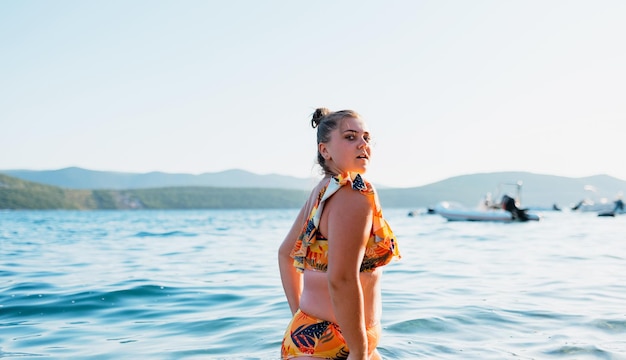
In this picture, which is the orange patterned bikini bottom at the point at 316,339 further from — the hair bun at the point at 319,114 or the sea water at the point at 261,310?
the sea water at the point at 261,310

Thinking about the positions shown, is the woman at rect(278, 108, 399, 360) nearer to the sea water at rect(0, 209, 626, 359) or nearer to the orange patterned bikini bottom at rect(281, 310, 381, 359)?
the orange patterned bikini bottom at rect(281, 310, 381, 359)

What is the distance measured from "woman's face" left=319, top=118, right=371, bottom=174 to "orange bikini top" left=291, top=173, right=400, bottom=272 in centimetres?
8

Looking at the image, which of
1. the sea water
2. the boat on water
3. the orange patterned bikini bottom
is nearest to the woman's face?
the orange patterned bikini bottom

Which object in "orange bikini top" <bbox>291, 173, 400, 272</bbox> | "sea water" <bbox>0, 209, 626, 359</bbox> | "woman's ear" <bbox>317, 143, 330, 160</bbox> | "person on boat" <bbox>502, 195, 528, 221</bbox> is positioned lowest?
"sea water" <bbox>0, 209, 626, 359</bbox>

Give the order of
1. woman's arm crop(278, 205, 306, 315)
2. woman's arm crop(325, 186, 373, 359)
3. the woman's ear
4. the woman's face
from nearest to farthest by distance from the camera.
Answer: woman's arm crop(325, 186, 373, 359) < the woman's face < the woman's ear < woman's arm crop(278, 205, 306, 315)

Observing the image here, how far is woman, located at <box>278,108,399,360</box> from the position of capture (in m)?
3.28

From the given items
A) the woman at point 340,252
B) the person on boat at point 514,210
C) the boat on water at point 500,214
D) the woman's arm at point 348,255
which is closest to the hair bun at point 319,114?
the woman at point 340,252

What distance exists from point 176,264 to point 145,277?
11.0ft

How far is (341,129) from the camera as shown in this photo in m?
3.65

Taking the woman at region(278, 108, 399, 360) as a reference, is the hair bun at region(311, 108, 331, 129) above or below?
above

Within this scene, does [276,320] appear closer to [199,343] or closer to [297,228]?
[199,343]

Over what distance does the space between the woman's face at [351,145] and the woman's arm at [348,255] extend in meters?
0.34

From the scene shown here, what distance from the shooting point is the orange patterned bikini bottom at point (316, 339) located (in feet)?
12.0

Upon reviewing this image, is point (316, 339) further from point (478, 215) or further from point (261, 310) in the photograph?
point (478, 215)
